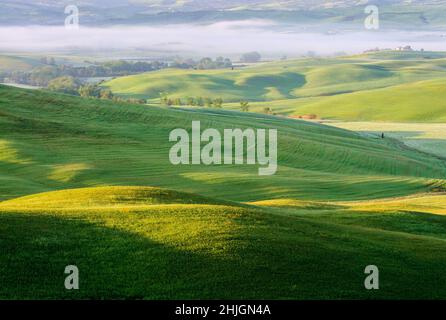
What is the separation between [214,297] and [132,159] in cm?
4997

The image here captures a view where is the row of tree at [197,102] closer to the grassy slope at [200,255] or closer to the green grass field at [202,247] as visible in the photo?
the green grass field at [202,247]

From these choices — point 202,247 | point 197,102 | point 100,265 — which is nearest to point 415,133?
point 197,102

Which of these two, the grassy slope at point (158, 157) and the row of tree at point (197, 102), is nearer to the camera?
the grassy slope at point (158, 157)

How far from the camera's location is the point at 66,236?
75.8ft

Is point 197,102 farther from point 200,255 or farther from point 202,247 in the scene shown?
point 200,255

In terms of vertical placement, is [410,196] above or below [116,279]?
below

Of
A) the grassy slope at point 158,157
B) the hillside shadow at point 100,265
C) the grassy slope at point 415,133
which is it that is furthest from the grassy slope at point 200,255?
the grassy slope at point 415,133

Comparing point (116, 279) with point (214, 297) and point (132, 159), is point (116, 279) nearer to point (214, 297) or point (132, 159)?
point (214, 297)

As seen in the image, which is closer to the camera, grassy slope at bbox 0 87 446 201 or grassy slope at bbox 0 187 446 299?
grassy slope at bbox 0 187 446 299

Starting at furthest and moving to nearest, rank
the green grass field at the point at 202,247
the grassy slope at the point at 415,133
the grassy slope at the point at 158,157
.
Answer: the grassy slope at the point at 415,133, the grassy slope at the point at 158,157, the green grass field at the point at 202,247

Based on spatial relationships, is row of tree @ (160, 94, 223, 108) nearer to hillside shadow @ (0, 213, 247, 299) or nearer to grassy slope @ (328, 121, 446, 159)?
grassy slope @ (328, 121, 446, 159)

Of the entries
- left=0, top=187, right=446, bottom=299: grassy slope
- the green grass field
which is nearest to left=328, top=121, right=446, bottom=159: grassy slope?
the green grass field

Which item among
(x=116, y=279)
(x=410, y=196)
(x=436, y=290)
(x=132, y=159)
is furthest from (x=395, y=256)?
(x=132, y=159)

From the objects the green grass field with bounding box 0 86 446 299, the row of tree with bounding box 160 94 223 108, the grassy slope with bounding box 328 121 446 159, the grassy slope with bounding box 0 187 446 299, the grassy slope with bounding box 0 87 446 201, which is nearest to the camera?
the grassy slope with bounding box 0 187 446 299
